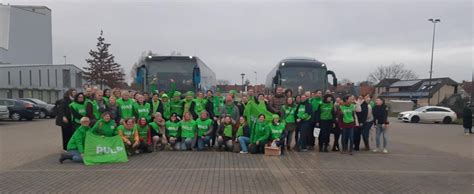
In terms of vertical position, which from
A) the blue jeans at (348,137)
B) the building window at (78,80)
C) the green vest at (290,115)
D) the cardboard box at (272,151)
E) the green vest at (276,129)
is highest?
the building window at (78,80)

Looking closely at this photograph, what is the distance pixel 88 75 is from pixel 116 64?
12.3 feet

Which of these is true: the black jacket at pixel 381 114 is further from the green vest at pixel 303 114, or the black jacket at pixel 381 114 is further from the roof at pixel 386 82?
the roof at pixel 386 82

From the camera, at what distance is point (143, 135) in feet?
32.4

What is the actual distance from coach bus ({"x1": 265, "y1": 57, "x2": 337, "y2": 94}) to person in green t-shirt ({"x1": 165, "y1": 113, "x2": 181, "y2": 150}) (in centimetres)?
638

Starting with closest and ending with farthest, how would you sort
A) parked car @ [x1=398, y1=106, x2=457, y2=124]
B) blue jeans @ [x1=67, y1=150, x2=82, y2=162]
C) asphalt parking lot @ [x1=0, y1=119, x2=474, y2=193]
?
asphalt parking lot @ [x1=0, y1=119, x2=474, y2=193], blue jeans @ [x1=67, y1=150, x2=82, y2=162], parked car @ [x1=398, y1=106, x2=457, y2=124]

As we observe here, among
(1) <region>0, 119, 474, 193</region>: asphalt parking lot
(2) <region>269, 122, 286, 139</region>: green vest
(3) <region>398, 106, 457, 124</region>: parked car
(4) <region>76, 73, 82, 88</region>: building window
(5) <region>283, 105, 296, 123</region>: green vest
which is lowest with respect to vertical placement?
(3) <region>398, 106, 457, 124</region>: parked car

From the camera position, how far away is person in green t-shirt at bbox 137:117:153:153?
9805 mm

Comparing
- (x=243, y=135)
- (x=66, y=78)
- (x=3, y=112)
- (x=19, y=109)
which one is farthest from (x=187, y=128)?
(x=66, y=78)

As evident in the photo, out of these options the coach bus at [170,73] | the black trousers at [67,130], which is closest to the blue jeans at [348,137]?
the coach bus at [170,73]

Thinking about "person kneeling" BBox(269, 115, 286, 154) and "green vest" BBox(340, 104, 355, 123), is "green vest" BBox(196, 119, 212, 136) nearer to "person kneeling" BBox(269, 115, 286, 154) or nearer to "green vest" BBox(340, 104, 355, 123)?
"person kneeling" BBox(269, 115, 286, 154)

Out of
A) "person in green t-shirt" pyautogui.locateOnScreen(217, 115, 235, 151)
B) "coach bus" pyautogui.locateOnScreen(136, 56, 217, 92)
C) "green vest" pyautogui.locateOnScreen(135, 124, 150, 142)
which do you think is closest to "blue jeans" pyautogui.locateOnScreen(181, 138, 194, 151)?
"person in green t-shirt" pyautogui.locateOnScreen(217, 115, 235, 151)

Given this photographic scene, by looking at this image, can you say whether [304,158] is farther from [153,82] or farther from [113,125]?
[153,82]

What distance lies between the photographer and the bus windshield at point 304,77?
15.5m

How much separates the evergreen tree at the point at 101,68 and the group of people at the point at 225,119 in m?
39.4
